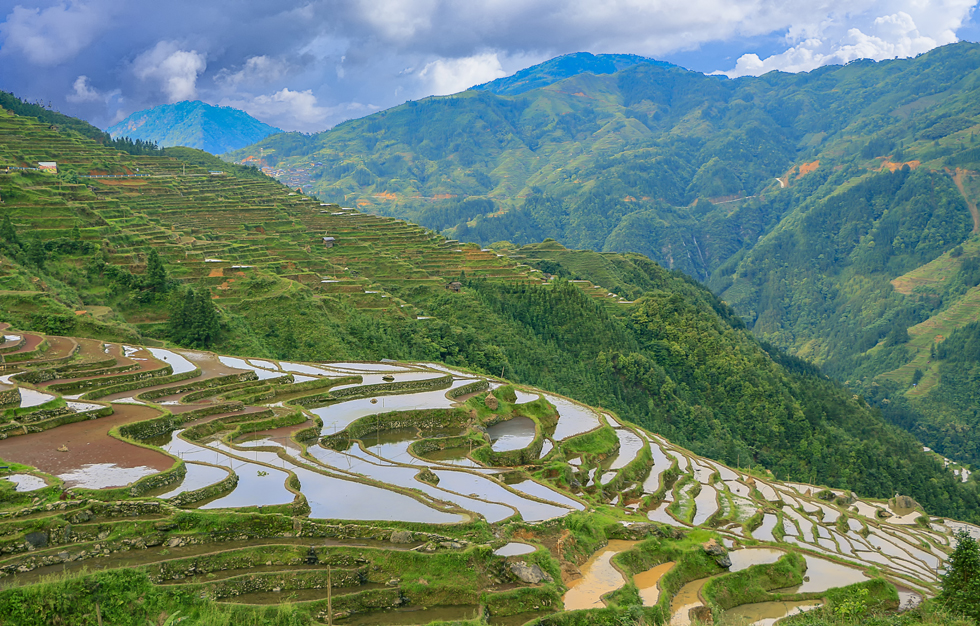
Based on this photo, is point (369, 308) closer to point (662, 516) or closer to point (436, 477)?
point (436, 477)

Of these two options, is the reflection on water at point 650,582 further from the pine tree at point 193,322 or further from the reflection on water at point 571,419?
the pine tree at point 193,322

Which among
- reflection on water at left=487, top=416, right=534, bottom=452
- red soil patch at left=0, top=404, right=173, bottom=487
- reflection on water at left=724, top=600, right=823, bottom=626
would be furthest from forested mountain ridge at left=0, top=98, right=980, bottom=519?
reflection on water at left=724, top=600, right=823, bottom=626

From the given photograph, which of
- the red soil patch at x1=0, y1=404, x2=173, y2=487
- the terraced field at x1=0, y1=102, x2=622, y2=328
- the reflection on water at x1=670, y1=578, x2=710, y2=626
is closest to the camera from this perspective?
the reflection on water at x1=670, y1=578, x2=710, y2=626

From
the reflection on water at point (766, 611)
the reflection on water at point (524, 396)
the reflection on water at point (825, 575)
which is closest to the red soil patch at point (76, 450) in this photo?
the reflection on water at point (766, 611)

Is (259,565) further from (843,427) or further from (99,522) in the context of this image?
(843,427)

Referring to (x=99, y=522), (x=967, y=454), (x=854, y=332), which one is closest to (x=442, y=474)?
(x=99, y=522)

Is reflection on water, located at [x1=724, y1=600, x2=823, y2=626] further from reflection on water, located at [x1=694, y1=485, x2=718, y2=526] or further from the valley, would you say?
reflection on water, located at [x1=694, y1=485, x2=718, y2=526]
